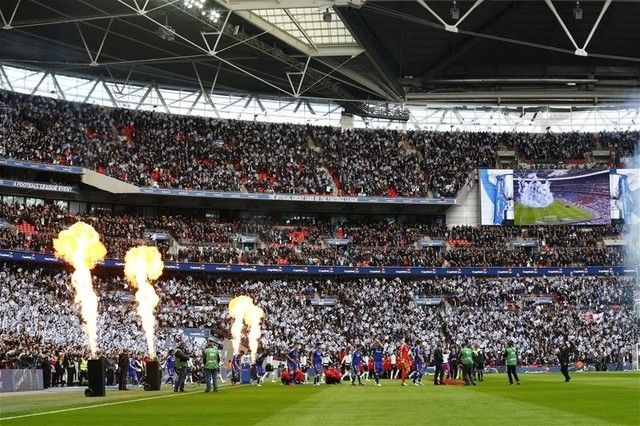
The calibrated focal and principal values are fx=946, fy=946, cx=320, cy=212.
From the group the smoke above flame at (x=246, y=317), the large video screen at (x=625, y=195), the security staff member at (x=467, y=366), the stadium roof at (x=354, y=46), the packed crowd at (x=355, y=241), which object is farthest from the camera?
the large video screen at (x=625, y=195)

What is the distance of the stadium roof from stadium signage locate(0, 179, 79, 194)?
26.9 feet

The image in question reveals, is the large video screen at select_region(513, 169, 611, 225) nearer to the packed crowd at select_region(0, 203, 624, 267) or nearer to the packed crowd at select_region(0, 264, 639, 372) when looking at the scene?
the packed crowd at select_region(0, 203, 624, 267)

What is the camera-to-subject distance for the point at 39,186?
203ft

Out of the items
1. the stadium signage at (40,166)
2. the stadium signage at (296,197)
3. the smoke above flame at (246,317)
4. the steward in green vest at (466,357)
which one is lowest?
the steward in green vest at (466,357)

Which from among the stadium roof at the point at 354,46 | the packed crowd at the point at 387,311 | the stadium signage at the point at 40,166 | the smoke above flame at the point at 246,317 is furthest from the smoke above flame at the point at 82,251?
the stadium signage at the point at 40,166

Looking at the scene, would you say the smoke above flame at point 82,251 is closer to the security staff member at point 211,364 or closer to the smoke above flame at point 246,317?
the security staff member at point 211,364

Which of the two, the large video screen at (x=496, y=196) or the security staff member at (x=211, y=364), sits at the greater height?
the large video screen at (x=496, y=196)

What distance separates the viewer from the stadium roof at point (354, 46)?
177 feet

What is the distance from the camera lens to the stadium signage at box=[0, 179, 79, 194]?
59884 millimetres

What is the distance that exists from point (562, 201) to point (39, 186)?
38911 mm

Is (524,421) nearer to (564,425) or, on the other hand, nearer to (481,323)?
(564,425)

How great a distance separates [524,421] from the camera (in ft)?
52.7

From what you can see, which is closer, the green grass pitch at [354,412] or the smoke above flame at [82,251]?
the green grass pitch at [354,412]

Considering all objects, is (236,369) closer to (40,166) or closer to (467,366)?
(467,366)
